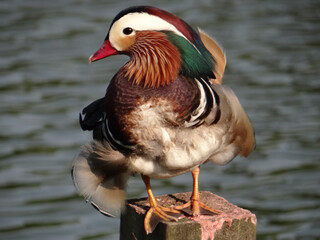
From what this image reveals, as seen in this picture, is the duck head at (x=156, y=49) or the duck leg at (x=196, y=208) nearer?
the duck head at (x=156, y=49)

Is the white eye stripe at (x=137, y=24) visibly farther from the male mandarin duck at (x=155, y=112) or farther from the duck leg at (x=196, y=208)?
the duck leg at (x=196, y=208)

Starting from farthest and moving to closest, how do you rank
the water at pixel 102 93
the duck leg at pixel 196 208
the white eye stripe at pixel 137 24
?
1. the water at pixel 102 93
2. the duck leg at pixel 196 208
3. the white eye stripe at pixel 137 24

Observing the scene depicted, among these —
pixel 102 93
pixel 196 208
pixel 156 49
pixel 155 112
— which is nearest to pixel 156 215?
pixel 196 208

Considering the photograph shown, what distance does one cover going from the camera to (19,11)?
32.9 ft

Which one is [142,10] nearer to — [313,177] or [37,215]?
[37,215]

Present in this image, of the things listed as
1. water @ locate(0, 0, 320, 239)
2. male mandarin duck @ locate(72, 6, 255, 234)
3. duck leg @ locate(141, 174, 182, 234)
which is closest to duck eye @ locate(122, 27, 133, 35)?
male mandarin duck @ locate(72, 6, 255, 234)

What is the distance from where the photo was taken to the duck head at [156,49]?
8.48 feet

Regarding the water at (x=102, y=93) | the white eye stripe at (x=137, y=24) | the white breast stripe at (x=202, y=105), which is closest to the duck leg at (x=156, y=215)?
the white breast stripe at (x=202, y=105)

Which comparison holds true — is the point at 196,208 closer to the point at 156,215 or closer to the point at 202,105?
the point at 156,215

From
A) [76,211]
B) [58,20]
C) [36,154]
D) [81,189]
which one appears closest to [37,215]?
[76,211]

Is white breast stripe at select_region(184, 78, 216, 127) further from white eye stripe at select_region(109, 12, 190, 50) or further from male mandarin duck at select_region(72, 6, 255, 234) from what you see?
white eye stripe at select_region(109, 12, 190, 50)

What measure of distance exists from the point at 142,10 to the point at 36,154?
12.7ft

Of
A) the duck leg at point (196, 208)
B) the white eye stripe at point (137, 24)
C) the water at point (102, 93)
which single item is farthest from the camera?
the water at point (102, 93)

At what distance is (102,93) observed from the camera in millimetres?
7297
